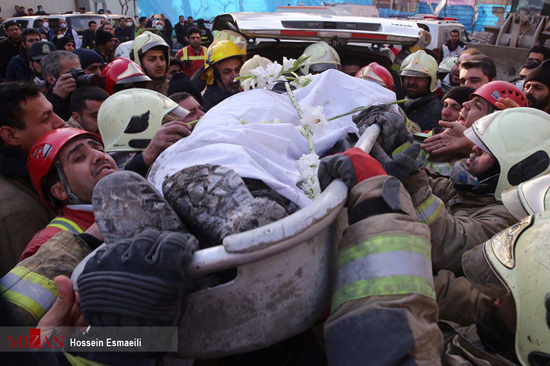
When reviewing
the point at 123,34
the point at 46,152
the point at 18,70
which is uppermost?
the point at 46,152

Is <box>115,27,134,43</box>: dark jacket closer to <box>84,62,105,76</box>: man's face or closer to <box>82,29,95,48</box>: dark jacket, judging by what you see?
<box>82,29,95,48</box>: dark jacket

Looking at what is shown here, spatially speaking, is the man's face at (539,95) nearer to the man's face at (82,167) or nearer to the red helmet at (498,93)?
the red helmet at (498,93)

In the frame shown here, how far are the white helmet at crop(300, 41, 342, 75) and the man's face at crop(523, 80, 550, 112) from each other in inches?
78.2

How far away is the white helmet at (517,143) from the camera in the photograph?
8.18 feet

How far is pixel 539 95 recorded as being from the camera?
4516 mm

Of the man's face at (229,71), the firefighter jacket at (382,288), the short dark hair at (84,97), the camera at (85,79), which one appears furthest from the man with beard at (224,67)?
the firefighter jacket at (382,288)

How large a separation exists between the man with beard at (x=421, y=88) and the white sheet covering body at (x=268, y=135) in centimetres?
260

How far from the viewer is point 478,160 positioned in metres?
2.71

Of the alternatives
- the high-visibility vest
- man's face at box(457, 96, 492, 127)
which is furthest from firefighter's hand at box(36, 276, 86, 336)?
man's face at box(457, 96, 492, 127)

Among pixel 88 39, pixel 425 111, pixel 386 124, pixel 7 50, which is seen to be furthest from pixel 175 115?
pixel 88 39

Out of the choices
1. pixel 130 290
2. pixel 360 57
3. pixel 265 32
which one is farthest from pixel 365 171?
pixel 360 57

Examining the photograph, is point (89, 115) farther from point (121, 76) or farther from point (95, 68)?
point (95, 68)

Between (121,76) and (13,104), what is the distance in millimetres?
1988

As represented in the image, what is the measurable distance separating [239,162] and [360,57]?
15.2 ft
